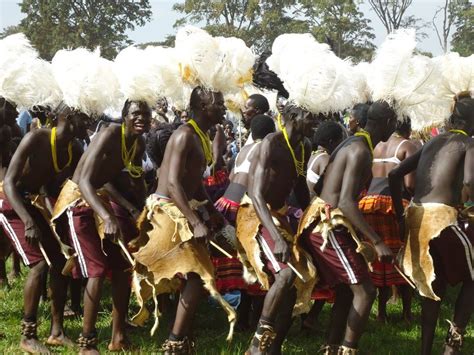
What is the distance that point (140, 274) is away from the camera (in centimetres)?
489

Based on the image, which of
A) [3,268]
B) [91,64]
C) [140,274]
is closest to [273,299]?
[140,274]

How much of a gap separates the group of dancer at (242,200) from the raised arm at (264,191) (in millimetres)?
12

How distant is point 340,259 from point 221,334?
5.75 feet

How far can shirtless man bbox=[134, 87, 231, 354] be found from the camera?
461 centimetres

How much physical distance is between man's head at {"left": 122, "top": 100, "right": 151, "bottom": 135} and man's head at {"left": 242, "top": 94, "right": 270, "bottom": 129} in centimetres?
255

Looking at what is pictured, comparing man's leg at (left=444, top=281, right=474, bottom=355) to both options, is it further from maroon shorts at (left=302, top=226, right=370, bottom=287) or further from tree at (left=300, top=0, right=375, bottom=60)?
tree at (left=300, top=0, right=375, bottom=60)

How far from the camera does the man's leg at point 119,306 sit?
5.35 metres

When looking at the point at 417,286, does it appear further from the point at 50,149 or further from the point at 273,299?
the point at 50,149

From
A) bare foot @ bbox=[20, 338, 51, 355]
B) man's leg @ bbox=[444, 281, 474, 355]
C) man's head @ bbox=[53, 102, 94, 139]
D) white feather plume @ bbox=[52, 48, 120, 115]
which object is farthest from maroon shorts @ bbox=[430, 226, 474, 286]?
bare foot @ bbox=[20, 338, 51, 355]

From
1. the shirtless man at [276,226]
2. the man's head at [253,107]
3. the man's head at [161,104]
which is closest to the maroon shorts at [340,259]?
the shirtless man at [276,226]

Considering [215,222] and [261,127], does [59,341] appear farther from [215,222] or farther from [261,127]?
[261,127]

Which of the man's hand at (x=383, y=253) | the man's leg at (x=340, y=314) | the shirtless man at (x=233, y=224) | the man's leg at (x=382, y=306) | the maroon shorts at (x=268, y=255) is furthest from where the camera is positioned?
the man's leg at (x=382, y=306)

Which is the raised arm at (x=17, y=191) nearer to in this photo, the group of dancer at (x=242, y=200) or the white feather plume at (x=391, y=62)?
the group of dancer at (x=242, y=200)

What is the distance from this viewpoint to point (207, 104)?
493 cm
